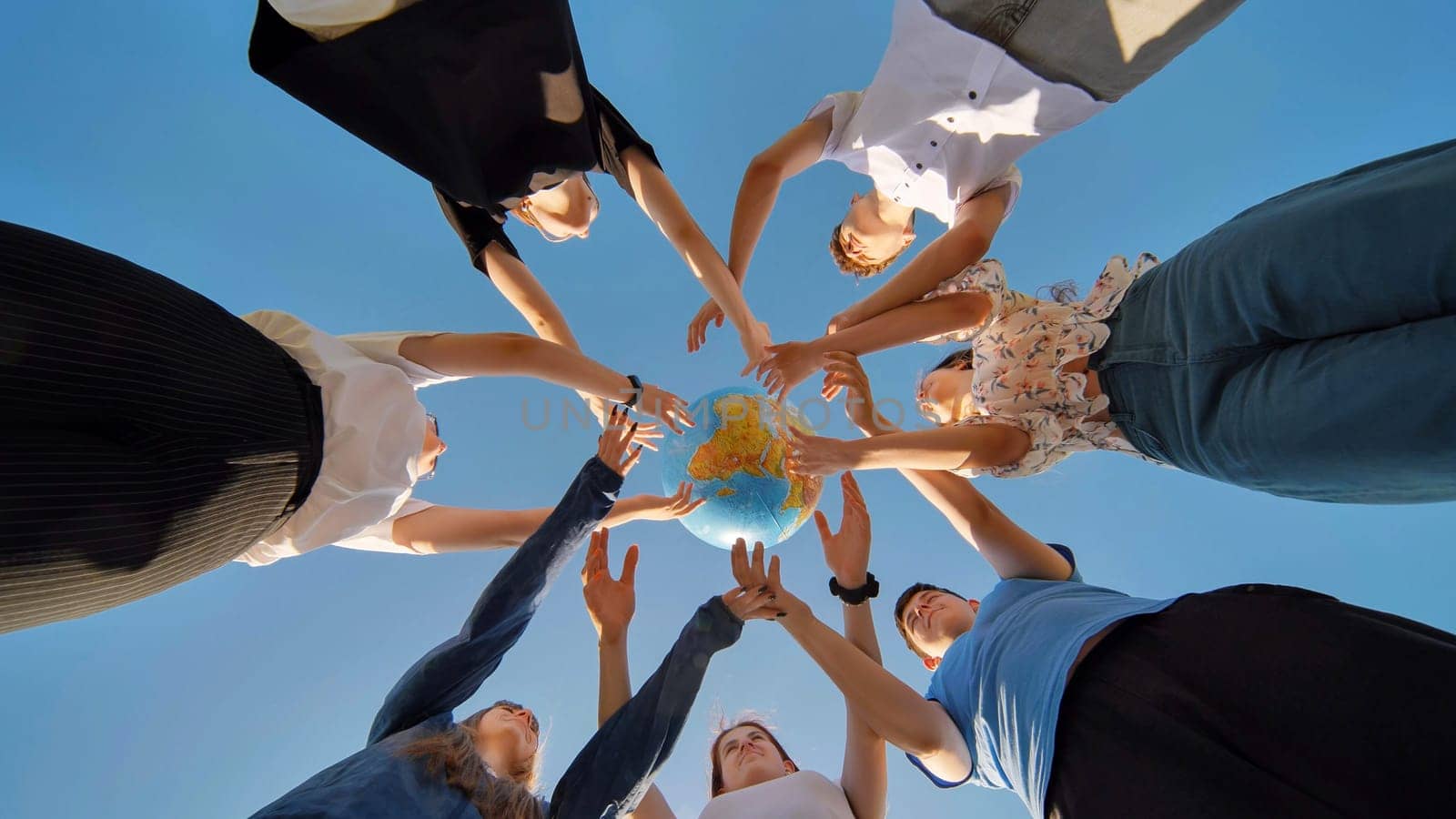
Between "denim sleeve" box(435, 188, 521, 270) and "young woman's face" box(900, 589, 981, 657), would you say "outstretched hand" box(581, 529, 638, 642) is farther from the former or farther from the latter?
"denim sleeve" box(435, 188, 521, 270)

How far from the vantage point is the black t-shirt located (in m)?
3.11

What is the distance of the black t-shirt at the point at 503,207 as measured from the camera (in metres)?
3.11

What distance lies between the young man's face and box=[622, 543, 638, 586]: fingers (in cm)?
157

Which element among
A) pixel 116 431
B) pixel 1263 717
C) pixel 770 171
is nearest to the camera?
pixel 1263 717

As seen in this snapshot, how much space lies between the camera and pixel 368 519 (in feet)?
7.23

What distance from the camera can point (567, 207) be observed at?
3.32 meters

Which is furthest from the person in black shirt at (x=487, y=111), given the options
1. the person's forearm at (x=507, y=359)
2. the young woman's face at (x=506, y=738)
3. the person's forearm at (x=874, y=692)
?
the young woman's face at (x=506, y=738)

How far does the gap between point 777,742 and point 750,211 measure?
2855 mm

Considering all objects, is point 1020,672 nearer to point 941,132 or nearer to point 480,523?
point 941,132

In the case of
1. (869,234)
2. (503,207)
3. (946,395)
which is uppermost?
(503,207)

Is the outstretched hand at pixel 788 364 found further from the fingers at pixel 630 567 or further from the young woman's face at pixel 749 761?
the young woman's face at pixel 749 761

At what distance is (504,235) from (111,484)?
2.34m

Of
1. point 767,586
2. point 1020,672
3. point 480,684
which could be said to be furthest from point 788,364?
point 480,684

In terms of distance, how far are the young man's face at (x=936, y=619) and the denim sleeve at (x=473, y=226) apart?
309 centimetres
